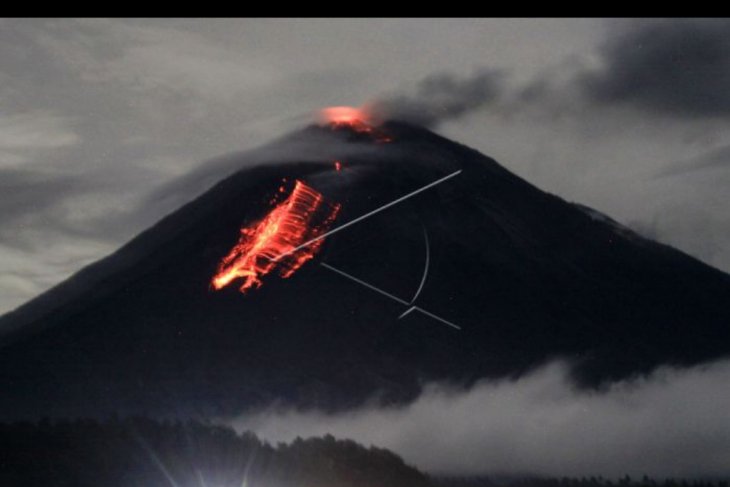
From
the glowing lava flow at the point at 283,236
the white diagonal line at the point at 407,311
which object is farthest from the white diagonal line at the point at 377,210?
the white diagonal line at the point at 407,311

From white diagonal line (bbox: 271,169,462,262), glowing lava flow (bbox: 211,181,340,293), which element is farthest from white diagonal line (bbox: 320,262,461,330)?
white diagonal line (bbox: 271,169,462,262)

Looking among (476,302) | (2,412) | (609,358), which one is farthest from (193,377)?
(609,358)

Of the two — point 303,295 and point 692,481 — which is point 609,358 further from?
point 303,295

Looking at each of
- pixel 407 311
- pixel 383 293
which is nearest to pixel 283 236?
A: pixel 383 293

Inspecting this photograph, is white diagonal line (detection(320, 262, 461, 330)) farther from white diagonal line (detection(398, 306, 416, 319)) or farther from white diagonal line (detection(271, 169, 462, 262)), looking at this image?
white diagonal line (detection(271, 169, 462, 262))

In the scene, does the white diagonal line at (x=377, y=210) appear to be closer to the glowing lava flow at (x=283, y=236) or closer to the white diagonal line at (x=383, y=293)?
the glowing lava flow at (x=283, y=236)

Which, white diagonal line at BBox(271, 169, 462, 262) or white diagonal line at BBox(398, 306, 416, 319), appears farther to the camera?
white diagonal line at BBox(398, 306, 416, 319)

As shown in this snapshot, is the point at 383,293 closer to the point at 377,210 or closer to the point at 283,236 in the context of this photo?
the point at 377,210
